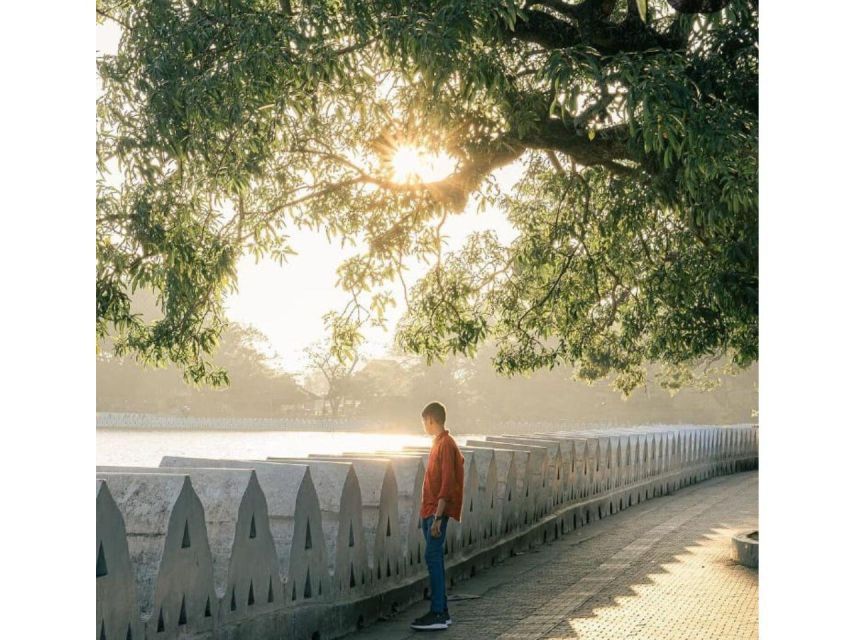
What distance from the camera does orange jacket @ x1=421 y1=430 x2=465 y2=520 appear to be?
981 centimetres

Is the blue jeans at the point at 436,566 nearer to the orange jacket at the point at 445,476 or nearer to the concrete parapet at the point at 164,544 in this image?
the orange jacket at the point at 445,476

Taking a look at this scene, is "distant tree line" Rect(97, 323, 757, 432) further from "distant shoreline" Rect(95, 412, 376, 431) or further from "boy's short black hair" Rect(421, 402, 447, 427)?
"boy's short black hair" Rect(421, 402, 447, 427)

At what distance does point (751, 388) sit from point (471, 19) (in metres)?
72.3

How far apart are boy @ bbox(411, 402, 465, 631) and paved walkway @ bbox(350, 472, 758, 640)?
0.37 metres

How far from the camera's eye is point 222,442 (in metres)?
63.4

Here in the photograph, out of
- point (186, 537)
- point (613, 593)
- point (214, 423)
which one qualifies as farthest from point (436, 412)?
point (214, 423)

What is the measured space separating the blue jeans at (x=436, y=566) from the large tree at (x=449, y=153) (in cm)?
325

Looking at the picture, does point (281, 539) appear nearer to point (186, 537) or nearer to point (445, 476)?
point (186, 537)

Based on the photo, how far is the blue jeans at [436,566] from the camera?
9719 mm

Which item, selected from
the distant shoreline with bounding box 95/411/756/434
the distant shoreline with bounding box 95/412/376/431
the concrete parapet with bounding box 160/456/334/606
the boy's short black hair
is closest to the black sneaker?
the concrete parapet with bounding box 160/456/334/606
